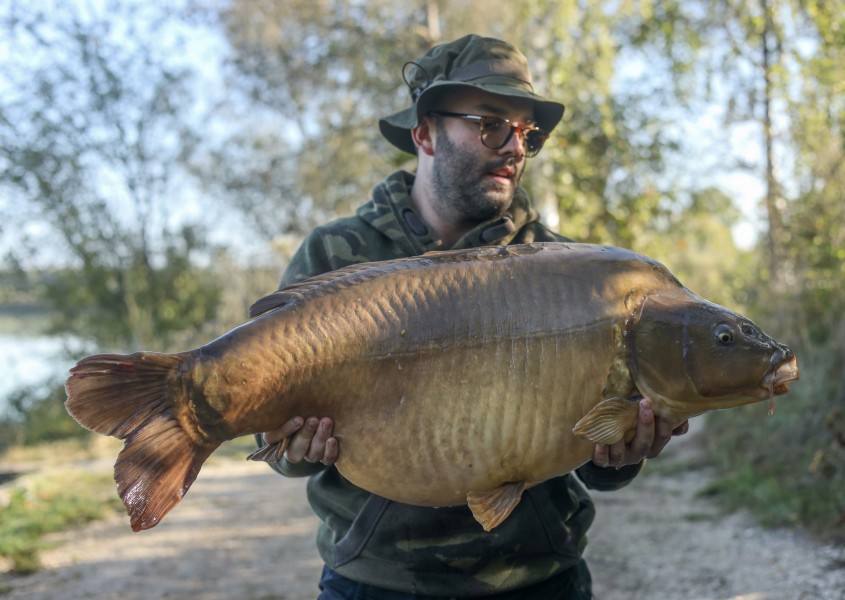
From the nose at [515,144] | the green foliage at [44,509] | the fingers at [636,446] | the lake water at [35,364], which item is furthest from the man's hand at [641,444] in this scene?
the lake water at [35,364]

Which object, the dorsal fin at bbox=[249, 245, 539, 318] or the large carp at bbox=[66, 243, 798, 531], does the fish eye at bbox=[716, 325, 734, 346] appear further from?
the dorsal fin at bbox=[249, 245, 539, 318]

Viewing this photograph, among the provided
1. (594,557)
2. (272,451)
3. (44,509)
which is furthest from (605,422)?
(44,509)

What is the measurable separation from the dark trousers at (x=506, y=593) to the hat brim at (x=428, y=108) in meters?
1.44

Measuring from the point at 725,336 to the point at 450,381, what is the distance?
2.24ft

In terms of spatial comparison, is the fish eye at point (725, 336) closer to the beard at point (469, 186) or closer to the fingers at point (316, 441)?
the beard at point (469, 186)

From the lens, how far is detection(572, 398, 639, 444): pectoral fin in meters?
1.99

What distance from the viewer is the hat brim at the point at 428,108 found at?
8.54 feet

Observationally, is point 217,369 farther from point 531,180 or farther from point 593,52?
point 593,52

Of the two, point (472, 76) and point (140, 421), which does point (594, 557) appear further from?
point (140, 421)

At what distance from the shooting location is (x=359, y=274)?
87.1 inches

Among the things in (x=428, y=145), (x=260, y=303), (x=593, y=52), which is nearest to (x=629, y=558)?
(x=428, y=145)

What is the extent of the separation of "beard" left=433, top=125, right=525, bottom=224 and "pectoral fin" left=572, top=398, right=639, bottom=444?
846 mm

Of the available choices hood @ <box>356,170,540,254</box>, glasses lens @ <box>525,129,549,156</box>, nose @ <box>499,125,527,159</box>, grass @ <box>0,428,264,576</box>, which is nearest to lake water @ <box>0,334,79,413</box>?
grass @ <box>0,428,264,576</box>

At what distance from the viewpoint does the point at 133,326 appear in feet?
49.7
